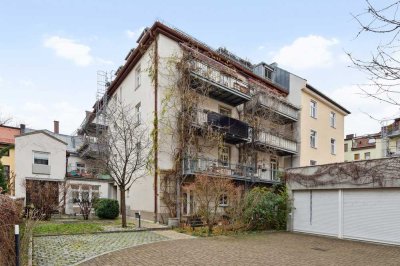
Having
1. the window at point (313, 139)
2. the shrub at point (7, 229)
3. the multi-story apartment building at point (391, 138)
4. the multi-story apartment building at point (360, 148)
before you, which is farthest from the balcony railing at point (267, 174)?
the multi-story apartment building at point (360, 148)

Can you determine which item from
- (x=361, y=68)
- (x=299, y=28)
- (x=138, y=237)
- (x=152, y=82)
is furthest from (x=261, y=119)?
(x=361, y=68)

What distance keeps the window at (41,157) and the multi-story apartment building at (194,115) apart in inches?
391

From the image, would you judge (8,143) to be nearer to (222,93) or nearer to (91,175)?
(91,175)

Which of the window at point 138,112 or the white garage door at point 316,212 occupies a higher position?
the window at point 138,112

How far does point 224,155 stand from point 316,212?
824cm

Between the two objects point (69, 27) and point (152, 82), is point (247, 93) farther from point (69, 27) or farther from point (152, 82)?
point (69, 27)

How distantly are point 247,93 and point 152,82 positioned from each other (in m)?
7.51

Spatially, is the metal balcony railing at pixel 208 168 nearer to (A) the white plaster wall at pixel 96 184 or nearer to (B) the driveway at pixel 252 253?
(B) the driveway at pixel 252 253

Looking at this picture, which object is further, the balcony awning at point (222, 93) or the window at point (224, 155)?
the window at point (224, 155)

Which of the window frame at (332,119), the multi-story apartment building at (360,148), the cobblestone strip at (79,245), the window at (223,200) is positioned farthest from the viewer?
the multi-story apartment building at (360,148)

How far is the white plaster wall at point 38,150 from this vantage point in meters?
28.3

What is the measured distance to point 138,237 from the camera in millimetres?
13336

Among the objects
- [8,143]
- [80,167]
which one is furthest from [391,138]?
[8,143]

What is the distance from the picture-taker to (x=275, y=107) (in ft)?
83.3
